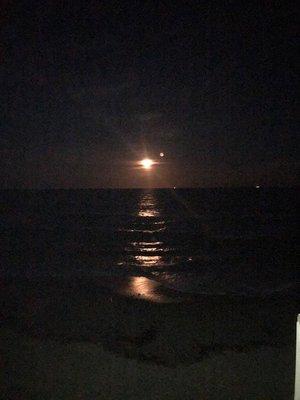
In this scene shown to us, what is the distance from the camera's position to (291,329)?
8406 millimetres

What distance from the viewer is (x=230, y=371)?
5.66m

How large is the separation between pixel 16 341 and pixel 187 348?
336 centimetres

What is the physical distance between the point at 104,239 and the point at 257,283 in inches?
652

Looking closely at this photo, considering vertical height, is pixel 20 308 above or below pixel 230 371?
below

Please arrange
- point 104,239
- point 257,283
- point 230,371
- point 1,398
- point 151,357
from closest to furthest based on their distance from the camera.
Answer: point 1,398 → point 230,371 → point 151,357 → point 257,283 → point 104,239

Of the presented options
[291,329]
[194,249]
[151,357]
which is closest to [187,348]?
[151,357]

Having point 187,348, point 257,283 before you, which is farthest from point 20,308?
point 257,283

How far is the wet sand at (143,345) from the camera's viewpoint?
205 inches

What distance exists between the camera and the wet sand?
520 cm

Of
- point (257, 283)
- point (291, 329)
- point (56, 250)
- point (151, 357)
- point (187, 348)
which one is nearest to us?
point (151, 357)

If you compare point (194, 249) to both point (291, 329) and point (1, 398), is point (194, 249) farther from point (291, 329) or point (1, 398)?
point (1, 398)

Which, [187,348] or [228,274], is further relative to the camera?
[228,274]

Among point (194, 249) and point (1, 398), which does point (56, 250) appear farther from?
point (1, 398)

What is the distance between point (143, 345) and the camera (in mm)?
7336
